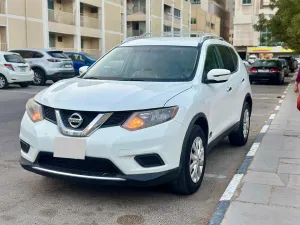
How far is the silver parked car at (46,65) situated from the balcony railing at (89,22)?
60.7 feet

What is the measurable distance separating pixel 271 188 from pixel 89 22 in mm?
34814

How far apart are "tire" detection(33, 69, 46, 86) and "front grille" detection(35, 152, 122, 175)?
14.6m

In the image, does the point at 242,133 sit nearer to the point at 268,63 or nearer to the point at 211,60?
the point at 211,60

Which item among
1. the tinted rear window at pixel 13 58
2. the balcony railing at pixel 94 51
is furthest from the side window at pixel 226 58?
the balcony railing at pixel 94 51

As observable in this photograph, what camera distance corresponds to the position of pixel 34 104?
4188mm

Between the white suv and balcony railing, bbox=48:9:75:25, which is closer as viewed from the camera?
the white suv

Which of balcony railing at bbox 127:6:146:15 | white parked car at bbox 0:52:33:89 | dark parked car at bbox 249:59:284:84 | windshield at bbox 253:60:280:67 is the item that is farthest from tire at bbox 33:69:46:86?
balcony railing at bbox 127:6:146:15

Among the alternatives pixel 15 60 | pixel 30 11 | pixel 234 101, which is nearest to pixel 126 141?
pixel 234 101

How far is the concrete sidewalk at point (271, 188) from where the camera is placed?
3629mm

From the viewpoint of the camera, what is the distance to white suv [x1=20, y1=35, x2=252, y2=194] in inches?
145

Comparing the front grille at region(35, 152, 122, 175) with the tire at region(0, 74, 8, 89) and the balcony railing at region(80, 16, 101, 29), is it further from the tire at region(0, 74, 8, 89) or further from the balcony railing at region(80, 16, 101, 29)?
the balcony railing at region(80, 16, 101, 29)

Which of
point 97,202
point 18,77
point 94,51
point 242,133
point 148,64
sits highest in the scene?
point 94,51

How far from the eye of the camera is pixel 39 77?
59.3 feet

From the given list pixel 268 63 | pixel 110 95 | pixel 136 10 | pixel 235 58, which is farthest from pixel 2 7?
pixel 136 10
